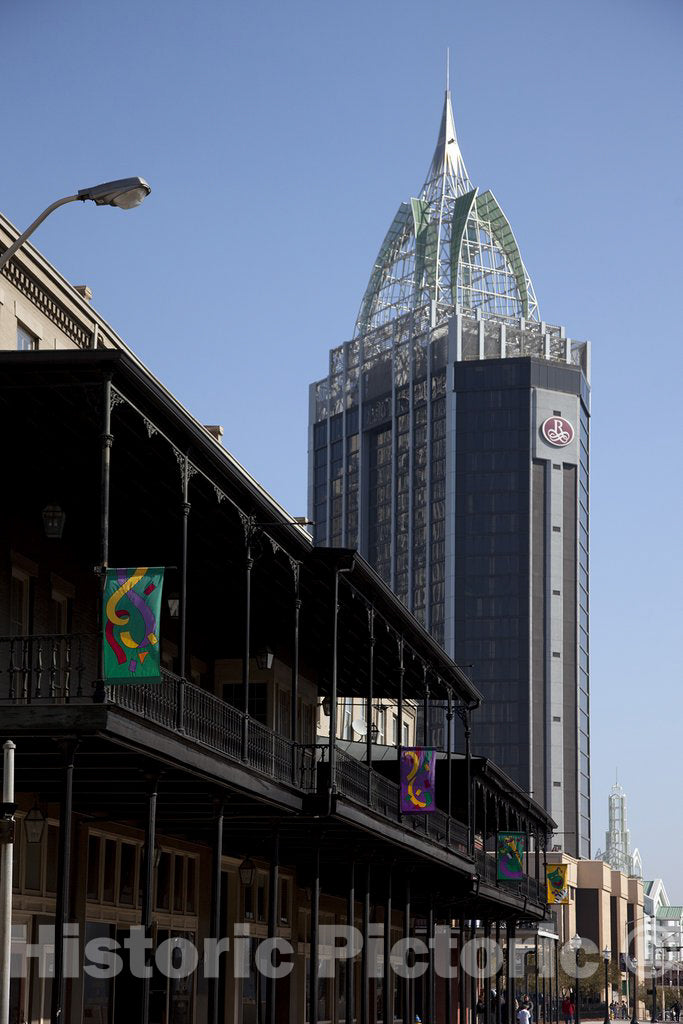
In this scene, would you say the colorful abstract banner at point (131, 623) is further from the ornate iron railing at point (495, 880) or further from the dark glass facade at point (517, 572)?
the dark glass facade at point (517, 572)

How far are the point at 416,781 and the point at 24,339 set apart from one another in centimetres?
1290

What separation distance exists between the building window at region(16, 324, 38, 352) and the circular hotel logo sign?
167 metres

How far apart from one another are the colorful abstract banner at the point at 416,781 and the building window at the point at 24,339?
469 inches

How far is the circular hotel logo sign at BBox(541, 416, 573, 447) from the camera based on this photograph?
644 ft

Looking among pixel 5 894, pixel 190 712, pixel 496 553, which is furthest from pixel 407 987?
pixel 496 553

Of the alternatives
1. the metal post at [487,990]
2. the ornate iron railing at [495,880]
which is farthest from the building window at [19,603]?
the metal post at [487,990]

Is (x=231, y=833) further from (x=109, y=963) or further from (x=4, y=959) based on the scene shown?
(x=4, y=959)

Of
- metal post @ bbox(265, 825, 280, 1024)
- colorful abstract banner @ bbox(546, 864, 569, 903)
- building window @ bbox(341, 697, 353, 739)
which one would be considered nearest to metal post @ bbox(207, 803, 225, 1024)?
metal post @ bbox(265, 825, 280, 1024)

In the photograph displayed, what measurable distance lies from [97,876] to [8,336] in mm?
10860

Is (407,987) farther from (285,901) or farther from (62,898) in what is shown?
(62,898)

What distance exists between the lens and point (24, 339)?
31.7m

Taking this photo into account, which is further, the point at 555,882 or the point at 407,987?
the point at 555,882

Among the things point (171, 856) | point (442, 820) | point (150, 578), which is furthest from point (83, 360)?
point (442, 820)

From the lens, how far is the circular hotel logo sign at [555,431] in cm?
19625
